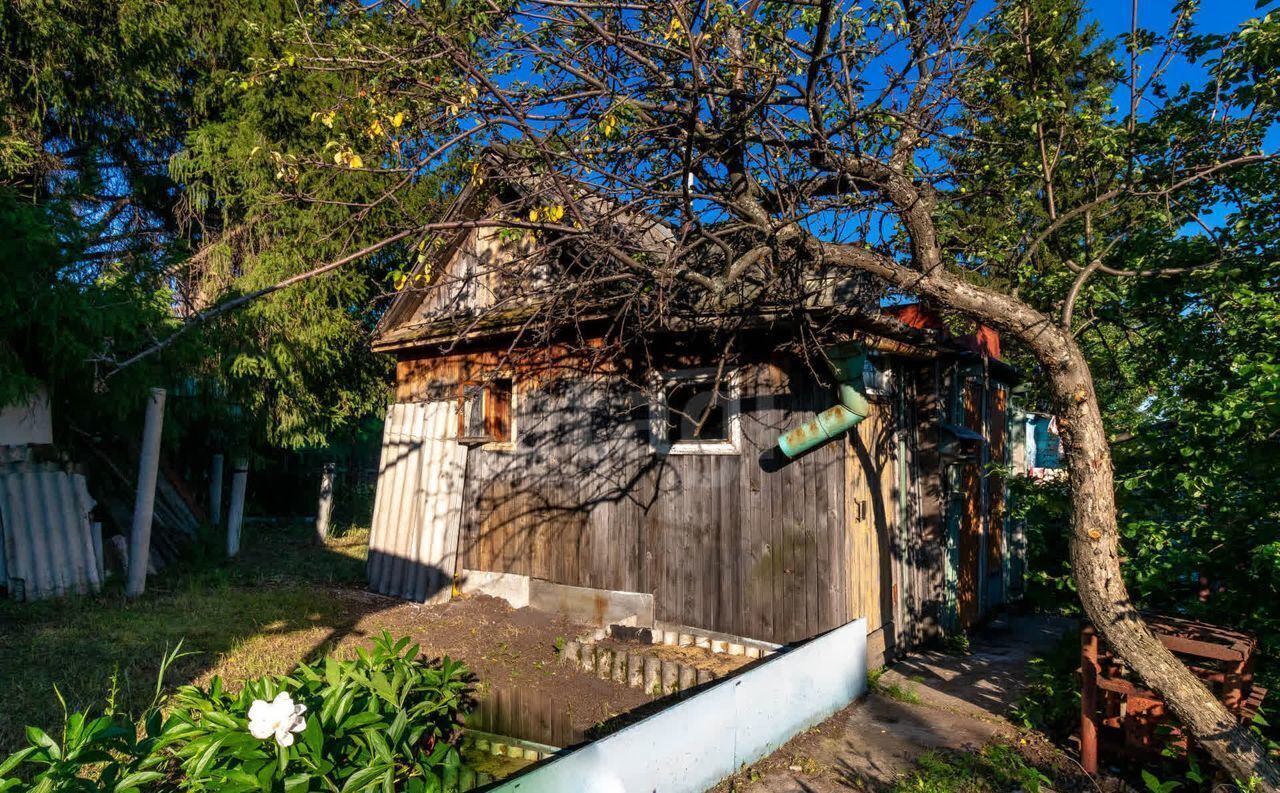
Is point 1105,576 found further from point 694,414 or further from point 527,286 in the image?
point 527,286

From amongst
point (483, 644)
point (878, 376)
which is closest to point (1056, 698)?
point (878, 376)

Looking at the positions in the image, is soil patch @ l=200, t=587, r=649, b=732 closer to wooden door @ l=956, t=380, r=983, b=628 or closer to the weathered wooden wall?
the weathered wooden wall

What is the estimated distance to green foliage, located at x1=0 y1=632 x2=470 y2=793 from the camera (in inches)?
109

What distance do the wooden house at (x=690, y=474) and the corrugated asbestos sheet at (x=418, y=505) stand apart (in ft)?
0.08

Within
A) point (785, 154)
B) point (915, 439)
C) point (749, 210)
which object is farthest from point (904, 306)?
point (749, 210)

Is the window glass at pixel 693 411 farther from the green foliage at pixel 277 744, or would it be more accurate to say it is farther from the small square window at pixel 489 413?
the green foliage at pixel 277 744

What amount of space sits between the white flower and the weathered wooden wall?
4.30m

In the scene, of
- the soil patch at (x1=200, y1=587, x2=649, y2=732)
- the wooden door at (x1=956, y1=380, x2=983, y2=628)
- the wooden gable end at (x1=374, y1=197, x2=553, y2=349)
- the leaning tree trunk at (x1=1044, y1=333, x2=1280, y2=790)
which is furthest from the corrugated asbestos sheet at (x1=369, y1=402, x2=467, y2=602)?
the leaning tree trunk at (x1=1044, y1=333, x2=1280, y2=790)

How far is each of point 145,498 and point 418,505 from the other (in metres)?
2.99

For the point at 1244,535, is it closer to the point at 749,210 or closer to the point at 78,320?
the point at 749,210

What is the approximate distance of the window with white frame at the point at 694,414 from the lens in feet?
22.1

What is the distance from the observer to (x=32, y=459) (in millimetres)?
8297

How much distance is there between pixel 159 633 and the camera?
670 centimetres

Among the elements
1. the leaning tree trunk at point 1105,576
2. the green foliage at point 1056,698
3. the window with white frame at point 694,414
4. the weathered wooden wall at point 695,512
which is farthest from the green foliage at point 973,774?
the window with white frame at point 694,414
